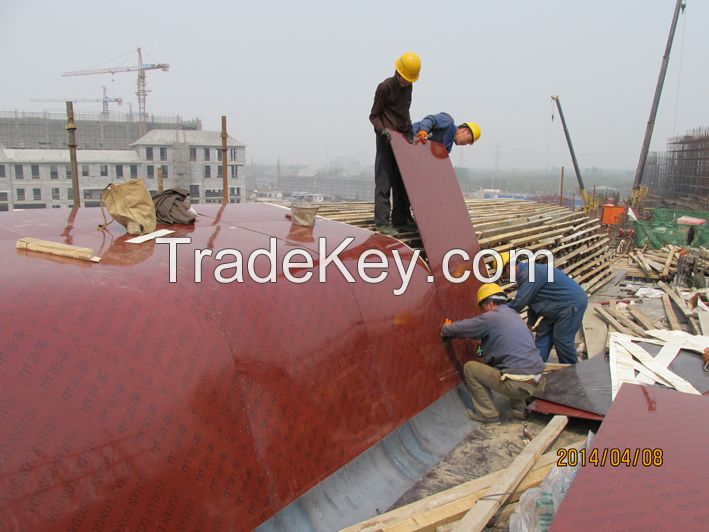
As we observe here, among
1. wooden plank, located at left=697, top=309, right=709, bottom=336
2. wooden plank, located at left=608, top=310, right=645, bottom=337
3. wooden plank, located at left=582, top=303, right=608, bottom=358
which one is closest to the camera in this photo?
wooden plank, located at left=582, top=303, right=608, bottom=358

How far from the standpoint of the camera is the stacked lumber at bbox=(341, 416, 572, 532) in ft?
10.2

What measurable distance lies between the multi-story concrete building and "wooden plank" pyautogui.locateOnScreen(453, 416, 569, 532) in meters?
26.5

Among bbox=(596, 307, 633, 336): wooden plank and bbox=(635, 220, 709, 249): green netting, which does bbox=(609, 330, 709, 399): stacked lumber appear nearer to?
bbox=(596, 307, 633, 336): wooden plank

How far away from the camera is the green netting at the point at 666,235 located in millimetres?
18172

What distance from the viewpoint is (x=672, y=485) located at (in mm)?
2684

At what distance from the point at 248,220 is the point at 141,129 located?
5210 cm

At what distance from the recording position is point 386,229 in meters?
6.18

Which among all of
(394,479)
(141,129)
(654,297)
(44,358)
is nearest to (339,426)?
(394,479)

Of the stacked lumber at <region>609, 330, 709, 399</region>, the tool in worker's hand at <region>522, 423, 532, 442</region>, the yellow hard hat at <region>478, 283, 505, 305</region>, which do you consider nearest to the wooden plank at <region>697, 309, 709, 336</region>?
the stacked lumber at <region>609, 330, 709, 399</region>

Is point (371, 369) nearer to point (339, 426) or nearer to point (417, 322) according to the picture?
point (339, 426)

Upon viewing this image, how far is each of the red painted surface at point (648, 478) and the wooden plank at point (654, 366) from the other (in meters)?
1.19

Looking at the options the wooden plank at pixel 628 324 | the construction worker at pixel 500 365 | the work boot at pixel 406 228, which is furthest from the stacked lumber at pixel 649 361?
the work boot at pixel 406 228

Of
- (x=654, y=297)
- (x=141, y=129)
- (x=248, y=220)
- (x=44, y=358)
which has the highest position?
(x=141, y=129)

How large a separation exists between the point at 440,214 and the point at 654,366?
2.71 metres
